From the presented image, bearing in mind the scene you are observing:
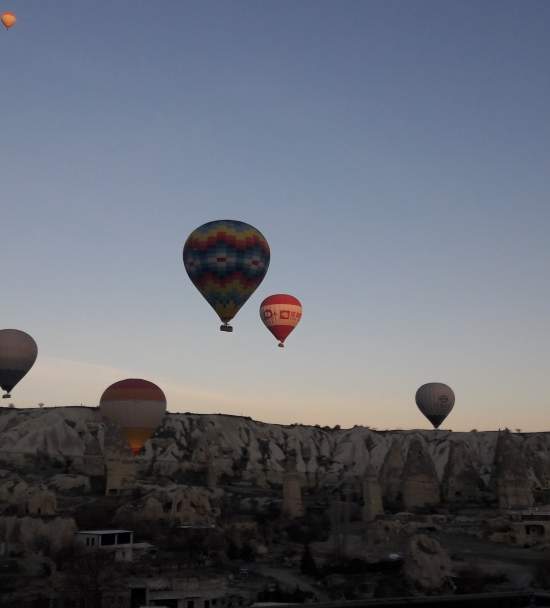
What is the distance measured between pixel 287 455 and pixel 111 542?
212ft

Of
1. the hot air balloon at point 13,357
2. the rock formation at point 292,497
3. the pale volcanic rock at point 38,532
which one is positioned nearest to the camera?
the pale volcanic rock at point 38,532

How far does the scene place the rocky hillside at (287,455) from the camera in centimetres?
8775

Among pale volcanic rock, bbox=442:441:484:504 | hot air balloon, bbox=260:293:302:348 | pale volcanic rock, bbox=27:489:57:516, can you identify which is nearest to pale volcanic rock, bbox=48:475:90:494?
pale volcanic rock, bbox=27:489:57:516

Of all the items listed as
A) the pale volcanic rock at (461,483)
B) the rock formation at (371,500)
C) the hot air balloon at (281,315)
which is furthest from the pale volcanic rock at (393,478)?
the hot air balloon at (281,315)

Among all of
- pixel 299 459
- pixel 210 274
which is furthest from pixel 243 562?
pixel 299 459

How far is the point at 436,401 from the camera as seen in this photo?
91.1m

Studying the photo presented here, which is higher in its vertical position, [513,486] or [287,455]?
[287,455]

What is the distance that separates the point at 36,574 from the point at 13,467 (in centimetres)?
5147

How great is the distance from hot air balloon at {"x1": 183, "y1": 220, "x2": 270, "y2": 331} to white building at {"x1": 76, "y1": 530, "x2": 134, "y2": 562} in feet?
59.3

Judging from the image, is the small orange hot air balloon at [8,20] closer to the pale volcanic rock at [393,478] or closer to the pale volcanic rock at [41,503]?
the pale volcanic rock at [41,503]

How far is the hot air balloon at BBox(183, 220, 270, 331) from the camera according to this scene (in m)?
49.6

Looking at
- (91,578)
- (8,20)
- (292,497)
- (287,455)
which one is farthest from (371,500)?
(8,20)

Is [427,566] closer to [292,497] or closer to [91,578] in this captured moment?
[91,578]

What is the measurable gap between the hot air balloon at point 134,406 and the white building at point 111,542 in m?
7.96
